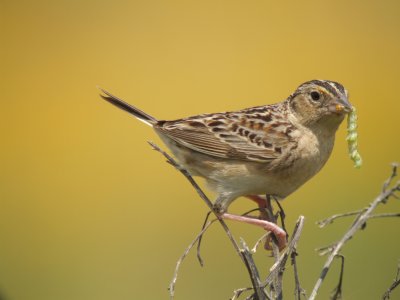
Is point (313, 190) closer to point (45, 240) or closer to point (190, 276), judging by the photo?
point (190, 276)

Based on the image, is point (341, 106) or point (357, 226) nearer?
point (357, 226)

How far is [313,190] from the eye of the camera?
5.04 meters

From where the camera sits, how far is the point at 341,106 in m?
3.43

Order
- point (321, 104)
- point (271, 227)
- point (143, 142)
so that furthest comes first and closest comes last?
point (143, 142), point (321, 104), point (271, 227)

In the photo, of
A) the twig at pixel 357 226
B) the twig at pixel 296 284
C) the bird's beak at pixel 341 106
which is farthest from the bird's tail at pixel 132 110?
the twig at pixel 357 226

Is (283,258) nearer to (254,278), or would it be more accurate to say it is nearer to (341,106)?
(254,278)

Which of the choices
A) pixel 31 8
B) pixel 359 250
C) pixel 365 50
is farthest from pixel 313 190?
pixel 31 8

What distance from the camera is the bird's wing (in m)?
3.69

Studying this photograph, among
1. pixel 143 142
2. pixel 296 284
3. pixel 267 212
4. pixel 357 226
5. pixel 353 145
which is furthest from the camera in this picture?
pixel 143 142

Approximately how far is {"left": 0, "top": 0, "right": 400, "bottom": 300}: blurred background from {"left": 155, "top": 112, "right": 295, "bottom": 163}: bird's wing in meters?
1.01

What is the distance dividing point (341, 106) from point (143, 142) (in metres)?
2.27

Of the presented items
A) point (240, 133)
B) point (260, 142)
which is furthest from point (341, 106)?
point (240, 133)

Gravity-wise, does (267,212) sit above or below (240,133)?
below

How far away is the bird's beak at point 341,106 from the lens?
3.39m
